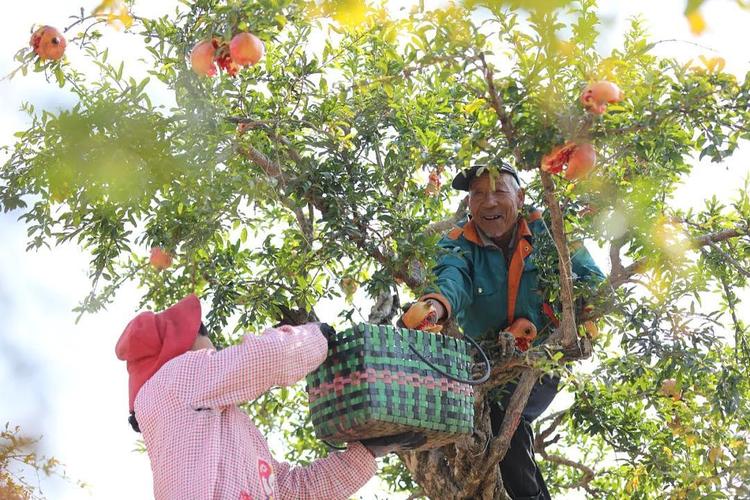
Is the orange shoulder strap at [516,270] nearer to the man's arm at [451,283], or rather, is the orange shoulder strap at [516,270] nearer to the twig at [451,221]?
the man's arm at [451,283]

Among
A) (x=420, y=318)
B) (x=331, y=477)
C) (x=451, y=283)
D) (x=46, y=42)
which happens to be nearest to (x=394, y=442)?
(x=331, y=477)

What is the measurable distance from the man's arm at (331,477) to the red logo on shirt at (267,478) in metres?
0.06

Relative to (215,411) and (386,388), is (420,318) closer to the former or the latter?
(386,388)

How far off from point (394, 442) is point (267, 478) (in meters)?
0.38

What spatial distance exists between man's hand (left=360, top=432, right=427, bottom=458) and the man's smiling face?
1318 millimetres

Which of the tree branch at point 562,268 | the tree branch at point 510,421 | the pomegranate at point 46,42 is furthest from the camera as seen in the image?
the tree branch at point 510,421

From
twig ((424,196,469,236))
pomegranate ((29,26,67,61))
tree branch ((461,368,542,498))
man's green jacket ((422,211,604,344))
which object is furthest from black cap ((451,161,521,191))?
pomegranate ((29,26,67,61))

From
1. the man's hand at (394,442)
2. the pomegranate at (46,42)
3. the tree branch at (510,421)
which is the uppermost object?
the pomegranate at (46,42)

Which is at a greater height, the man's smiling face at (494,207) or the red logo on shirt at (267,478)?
the man's smiling face at (494,207)

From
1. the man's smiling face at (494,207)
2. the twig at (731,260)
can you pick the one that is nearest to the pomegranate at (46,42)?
the man's smiling face at (494,207)

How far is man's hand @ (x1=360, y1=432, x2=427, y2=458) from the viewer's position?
9.61ft

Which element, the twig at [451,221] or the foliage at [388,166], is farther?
the twig at [451,221]

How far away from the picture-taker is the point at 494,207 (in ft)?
13.4

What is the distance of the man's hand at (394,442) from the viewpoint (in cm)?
293
